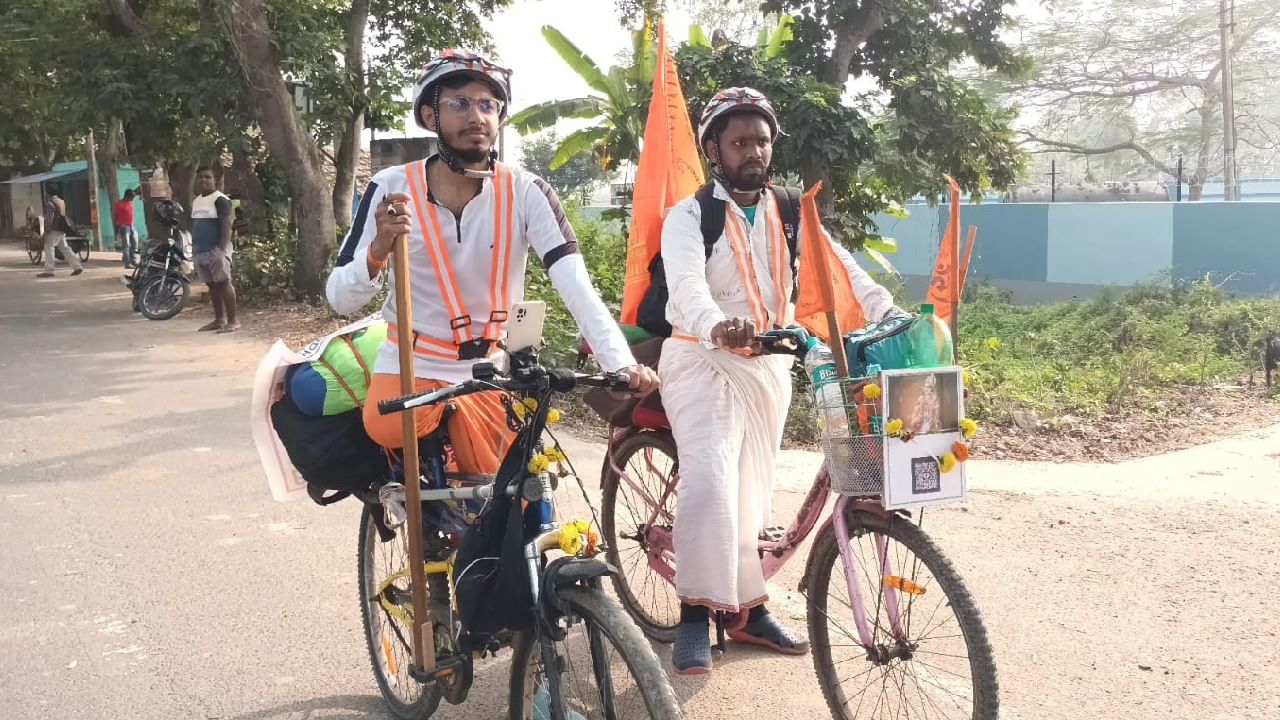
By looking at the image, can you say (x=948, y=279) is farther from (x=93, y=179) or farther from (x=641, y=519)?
(x=93, y=179)

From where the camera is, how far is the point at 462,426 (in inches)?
123

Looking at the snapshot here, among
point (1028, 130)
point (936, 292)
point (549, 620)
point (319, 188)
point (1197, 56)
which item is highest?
point (1197, 56)

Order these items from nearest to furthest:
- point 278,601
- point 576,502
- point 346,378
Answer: point 346,378 → point 278,601 → point 576,502

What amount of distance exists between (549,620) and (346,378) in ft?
3.70

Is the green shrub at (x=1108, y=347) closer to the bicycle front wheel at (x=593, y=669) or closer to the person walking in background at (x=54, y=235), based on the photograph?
the bicycle front wheel at (x=593, y=669)

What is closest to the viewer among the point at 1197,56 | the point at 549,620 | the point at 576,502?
the point at 549,620

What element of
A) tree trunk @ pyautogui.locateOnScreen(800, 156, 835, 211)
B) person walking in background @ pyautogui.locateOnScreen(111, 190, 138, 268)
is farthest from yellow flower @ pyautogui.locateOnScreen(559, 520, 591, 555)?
person walking in background @ pyautogui.locateOnScreen(111, 190, 138, 268)

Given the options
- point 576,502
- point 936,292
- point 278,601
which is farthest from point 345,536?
point 936,292

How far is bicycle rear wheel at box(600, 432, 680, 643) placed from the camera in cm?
412

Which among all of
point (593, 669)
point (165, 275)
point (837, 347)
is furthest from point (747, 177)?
point (165, 275)

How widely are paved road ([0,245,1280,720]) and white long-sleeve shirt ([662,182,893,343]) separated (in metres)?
1.32

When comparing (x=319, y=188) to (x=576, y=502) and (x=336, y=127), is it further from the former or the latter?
(x=576, y=502)

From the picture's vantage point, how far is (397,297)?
2.65m

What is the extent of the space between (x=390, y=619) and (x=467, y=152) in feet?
5.10
